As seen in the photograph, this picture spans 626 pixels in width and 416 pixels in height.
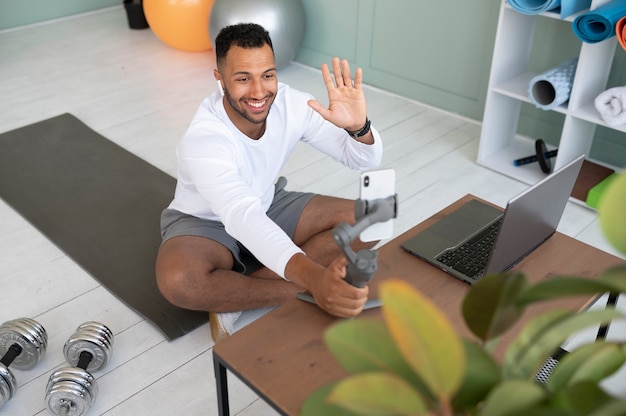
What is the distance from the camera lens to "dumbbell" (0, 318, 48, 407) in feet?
6.25

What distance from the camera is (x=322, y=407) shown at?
2.17 ft

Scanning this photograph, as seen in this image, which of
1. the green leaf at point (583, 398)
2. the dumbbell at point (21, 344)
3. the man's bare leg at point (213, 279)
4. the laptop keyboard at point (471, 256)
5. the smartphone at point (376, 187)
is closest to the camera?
the green leaf at point (583, 398)

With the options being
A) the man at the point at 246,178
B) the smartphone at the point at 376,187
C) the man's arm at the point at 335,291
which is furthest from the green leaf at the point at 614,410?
the man at the point at 246,178

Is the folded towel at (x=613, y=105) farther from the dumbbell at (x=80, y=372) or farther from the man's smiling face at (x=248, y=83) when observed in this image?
the dumbbell at (x=80, y=372)

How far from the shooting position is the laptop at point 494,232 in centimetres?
145

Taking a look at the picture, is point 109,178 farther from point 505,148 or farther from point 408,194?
point 505,148

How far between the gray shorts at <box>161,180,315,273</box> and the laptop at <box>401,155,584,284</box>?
0.65 metres

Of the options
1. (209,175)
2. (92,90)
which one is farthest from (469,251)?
(92,90)

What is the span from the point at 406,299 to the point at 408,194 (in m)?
2.42

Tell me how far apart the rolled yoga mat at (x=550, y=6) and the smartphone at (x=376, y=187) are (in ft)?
→ 5.62

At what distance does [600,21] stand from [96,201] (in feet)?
7.05

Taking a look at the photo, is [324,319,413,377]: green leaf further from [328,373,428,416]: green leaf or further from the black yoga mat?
the black yoga mat

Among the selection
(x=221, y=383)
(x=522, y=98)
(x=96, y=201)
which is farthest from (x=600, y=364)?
(x=96, y=201)

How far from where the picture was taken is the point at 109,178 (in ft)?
9.91
